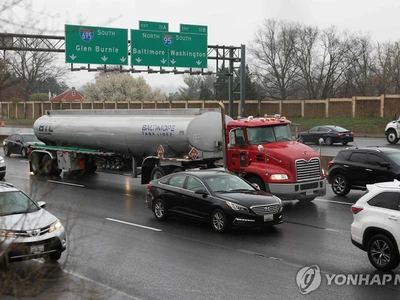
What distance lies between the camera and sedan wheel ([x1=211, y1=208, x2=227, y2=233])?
1320cm

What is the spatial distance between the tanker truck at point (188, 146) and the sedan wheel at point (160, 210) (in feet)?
10.9

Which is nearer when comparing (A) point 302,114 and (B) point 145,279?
(B) point 145,279

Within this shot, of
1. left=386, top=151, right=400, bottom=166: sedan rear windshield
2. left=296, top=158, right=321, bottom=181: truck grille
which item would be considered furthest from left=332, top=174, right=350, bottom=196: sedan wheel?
left=296, top=158, right=321, bottom=181: truck grille

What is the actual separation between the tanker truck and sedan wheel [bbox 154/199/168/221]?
333 centimetres

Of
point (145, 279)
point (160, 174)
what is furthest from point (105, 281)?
point (160, 174)

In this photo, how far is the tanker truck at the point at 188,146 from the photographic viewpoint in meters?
16.9

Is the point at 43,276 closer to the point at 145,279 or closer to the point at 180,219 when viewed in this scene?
the point at 145,279

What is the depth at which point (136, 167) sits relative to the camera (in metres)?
22.1

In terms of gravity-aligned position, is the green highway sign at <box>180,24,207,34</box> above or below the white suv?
above

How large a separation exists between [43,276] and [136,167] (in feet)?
58.3

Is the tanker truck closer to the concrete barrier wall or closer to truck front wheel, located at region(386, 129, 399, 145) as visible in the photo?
truck front wheel, located at region(386, 129, 399, 145)

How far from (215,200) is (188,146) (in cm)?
615

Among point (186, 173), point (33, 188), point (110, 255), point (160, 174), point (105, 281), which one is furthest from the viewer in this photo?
point (160, 174)

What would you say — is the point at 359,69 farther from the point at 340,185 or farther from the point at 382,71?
the point at 340,185
